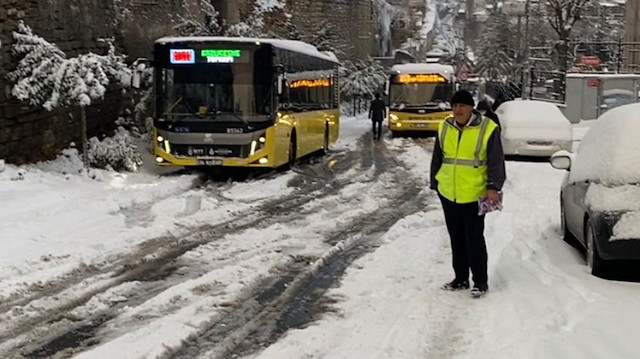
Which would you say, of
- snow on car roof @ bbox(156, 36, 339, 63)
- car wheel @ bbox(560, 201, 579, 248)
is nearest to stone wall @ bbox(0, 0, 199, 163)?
snow on car roof @ bbox(156, 36, 339, 63)

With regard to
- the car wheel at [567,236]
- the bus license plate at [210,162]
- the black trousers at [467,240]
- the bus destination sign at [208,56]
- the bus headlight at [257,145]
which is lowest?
the bus license plate at [210,162]

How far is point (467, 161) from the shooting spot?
7.36 m

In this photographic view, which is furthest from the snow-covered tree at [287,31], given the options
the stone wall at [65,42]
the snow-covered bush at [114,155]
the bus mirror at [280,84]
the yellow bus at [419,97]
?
the bus mirror at [280,84]

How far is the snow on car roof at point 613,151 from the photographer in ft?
25.9

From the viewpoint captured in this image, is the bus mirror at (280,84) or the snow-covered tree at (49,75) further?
the bus mirror at (280,84)

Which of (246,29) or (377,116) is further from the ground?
(246,29)

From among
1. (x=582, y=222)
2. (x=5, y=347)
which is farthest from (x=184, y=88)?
(x=5, y=347)

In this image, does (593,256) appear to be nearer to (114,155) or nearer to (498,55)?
(114,155)

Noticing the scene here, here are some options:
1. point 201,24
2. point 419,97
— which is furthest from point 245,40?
point 419,97

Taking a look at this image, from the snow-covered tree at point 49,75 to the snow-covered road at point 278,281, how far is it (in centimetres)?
141

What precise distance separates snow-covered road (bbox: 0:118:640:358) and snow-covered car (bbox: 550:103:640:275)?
0.34 metres

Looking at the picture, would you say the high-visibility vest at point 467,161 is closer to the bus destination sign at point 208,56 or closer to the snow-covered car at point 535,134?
the bus destination sign at point 208,56

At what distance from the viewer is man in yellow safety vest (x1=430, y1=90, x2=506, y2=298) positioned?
7.26 metres

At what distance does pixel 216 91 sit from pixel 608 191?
10.6m
